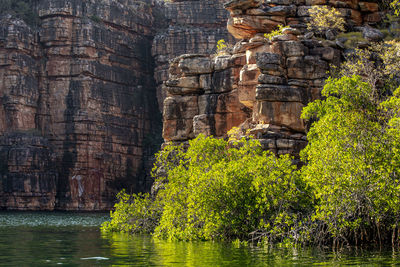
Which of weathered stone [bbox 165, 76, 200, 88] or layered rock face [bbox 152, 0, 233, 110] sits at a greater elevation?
layered rock face [bbox 152, 0, 233, 110]

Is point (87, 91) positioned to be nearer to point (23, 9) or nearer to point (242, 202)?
point (23, 9)

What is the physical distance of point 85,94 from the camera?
112 m

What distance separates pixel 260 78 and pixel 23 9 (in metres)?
83.7

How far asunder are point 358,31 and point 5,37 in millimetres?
75902

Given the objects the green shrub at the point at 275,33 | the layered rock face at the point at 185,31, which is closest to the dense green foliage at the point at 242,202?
the green shrub at the point at 275,33

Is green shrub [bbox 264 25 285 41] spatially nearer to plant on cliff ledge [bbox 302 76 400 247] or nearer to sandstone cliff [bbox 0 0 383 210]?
plant on cliff ledge [bbox 302 76 400 247]

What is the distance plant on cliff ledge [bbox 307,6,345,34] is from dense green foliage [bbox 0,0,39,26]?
255 ft

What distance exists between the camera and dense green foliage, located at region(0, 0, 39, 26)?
116m

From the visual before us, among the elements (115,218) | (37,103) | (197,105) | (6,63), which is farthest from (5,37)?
(115,218)

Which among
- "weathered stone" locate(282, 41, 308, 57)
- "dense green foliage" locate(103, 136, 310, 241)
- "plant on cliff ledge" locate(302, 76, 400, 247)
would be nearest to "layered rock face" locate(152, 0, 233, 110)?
"weathered stone" locate(282, 41, 308, 57)

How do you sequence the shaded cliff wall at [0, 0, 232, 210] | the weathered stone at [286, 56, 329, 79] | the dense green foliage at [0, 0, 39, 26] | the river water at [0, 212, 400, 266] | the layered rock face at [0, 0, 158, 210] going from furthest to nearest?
the dense green foliage at [0, 0, 39, 26], the shaded cliff wall at [0, 0, 232, 210], the layered rock face at [0, 0, 158, 210], the weathered stone at [286, 56, 329, 79], the river water at [0, 212, 400, 266]

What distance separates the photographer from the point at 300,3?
52.9 meters

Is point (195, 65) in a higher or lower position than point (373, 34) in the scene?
lower

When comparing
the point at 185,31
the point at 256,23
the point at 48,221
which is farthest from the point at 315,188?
the point at 185,31
